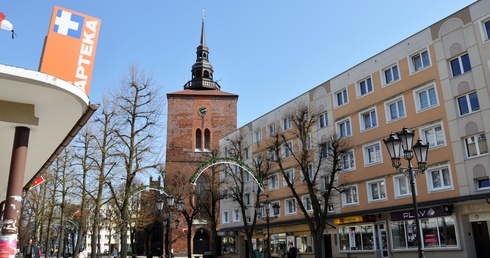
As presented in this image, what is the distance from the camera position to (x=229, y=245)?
157 feet

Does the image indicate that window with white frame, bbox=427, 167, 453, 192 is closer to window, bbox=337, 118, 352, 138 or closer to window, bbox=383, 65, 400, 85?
window, bbox=383, 65, 400, 85

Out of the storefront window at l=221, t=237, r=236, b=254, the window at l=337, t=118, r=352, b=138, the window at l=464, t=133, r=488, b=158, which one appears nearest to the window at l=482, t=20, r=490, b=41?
the window at l=464, t=133, r=488, b=158

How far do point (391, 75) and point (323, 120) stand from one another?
7252 millimetres

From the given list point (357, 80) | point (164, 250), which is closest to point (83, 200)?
point (357, 80)

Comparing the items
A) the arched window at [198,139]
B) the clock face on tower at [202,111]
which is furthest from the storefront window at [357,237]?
the clock face on tower at [202,111]

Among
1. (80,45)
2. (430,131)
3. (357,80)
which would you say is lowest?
(80,45)

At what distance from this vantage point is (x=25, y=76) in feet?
25.1

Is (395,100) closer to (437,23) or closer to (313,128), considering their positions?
(437,23)

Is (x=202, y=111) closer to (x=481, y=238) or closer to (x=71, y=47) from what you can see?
(x=481, y=238)

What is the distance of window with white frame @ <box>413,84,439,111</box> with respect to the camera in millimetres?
25266

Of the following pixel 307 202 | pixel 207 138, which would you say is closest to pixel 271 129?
pixel 307 202

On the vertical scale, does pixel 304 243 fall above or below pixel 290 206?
below

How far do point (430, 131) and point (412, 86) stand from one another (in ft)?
9.86

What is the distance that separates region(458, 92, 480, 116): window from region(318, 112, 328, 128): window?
37.3ft
